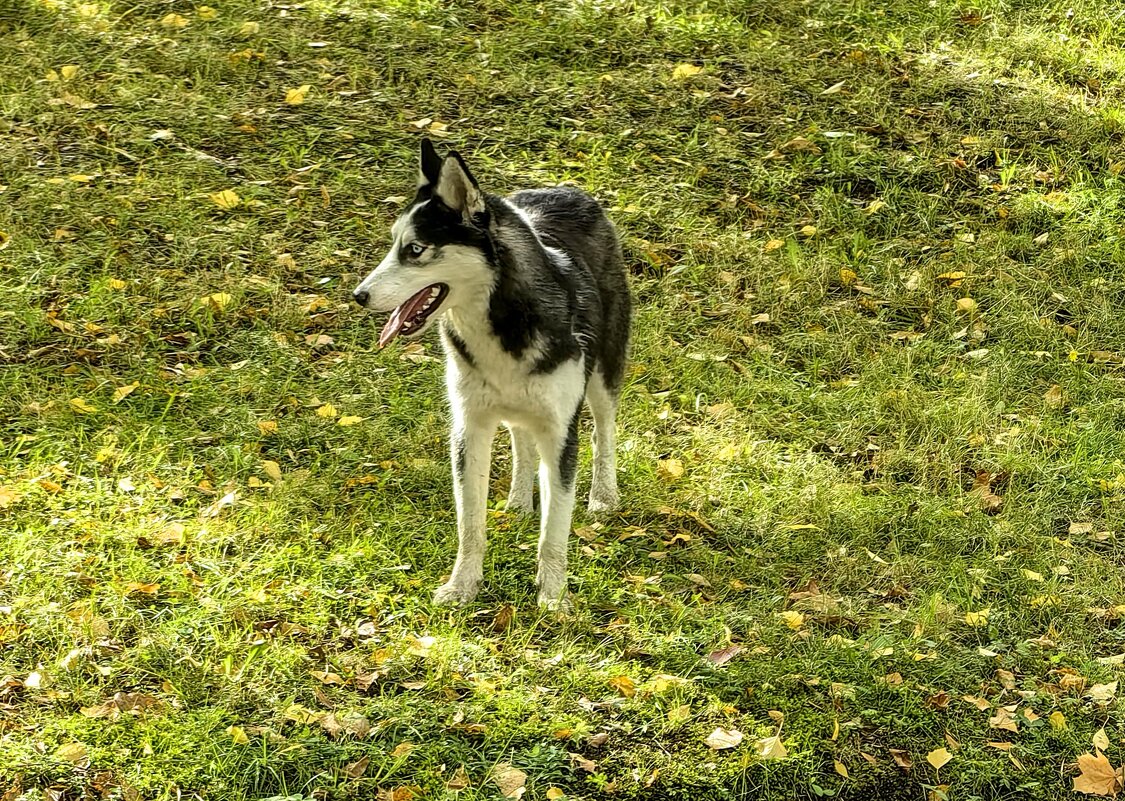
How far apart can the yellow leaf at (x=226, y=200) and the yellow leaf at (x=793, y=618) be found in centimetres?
453

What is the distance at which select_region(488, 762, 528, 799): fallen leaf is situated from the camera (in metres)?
3.91

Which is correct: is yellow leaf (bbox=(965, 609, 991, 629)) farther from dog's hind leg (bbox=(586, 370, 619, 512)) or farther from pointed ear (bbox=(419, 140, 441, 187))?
pointed ear (bbox=(419, 140, 441, 187))

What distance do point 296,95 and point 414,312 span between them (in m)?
5.10

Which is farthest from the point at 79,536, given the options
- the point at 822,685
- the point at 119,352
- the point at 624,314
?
the point at 822,685

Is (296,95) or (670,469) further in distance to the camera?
(296,95)

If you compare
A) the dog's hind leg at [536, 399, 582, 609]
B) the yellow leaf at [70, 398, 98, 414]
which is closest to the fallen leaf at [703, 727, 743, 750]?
the dog's hind leg at [536, 399, 582, 609]

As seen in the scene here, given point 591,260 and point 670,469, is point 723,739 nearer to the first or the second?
point 670,469

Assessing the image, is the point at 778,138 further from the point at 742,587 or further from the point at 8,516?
the point at 8,516

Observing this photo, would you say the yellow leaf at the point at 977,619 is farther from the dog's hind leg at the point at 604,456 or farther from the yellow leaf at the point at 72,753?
the yellow leaf at the point at 72,753

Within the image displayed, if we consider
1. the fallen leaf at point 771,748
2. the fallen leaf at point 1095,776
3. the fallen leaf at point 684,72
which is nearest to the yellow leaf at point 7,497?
the fallen leaf at point 771,748

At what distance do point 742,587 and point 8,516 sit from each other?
3093 millimetres

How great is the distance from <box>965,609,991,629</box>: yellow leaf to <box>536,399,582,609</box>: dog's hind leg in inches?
65.2

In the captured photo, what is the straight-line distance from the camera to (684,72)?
Result: 31.0 ft

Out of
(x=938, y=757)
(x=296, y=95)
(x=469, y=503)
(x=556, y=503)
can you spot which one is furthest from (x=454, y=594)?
(x=296, y=95)
